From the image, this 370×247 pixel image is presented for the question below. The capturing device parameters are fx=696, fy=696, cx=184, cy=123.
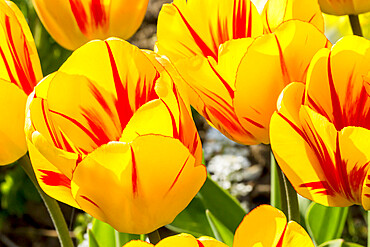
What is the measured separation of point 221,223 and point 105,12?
347mm

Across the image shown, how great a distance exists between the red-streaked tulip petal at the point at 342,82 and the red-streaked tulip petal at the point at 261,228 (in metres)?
0.07

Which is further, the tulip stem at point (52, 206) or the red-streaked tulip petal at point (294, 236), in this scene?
the tulip stem at point (52, 206)

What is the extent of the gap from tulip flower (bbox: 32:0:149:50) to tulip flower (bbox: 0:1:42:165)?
0.25 feet

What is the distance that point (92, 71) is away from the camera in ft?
1.26

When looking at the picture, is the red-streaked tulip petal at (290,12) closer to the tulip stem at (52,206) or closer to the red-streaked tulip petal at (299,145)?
the red-streaked tulip petal at (299,145)

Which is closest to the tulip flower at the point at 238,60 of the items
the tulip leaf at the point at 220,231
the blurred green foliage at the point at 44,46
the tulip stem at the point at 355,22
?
the tulip stem at the point at 355,22

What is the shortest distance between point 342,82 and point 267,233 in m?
0.10

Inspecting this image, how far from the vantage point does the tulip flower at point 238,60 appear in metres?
0.39

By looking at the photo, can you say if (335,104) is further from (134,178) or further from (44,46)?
Result: (44,46)

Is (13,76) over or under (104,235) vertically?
over

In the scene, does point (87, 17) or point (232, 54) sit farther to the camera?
point (87, 17)

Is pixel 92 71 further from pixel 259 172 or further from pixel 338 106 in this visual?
pixel 259 172

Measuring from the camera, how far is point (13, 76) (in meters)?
0.43

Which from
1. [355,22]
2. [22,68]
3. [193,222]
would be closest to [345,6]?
[355,22]
